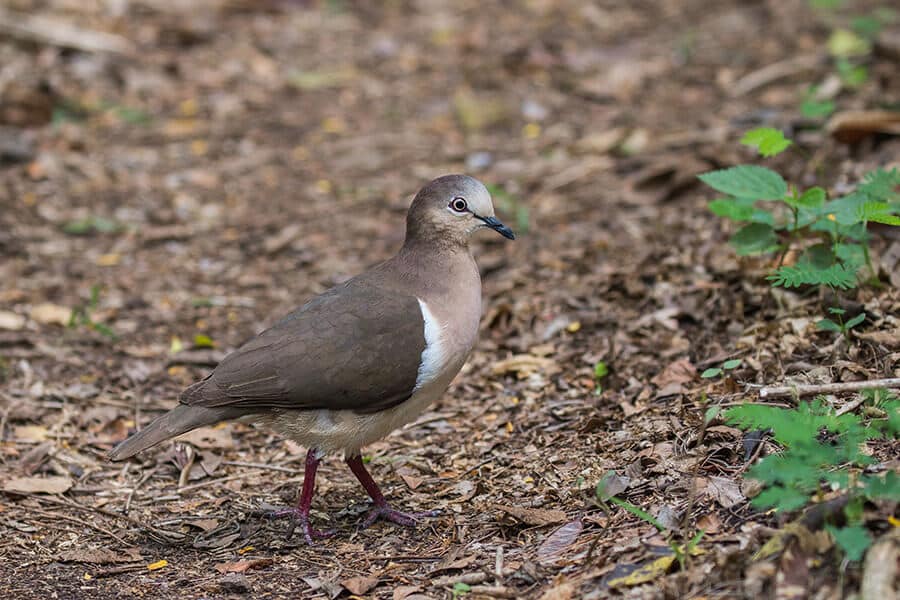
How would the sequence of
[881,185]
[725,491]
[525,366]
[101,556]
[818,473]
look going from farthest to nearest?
[525,366], [881,185], [101,556], [725,491], [818,473]

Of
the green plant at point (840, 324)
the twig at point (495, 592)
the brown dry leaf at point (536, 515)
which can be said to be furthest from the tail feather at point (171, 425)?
the green plant at point (840, 324)

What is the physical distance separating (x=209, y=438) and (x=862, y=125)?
15.4 ft

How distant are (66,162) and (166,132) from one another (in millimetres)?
1061

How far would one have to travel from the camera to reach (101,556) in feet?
15.6

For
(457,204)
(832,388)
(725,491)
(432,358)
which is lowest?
(725,491)

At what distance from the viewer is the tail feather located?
474 centimetres

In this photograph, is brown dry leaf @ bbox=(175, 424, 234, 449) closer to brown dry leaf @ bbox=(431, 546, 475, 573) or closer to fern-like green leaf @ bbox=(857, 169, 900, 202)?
brown dry leaf @ bbox=(431, 546, 475, 573)

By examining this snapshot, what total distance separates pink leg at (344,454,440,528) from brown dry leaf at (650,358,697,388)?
1.37 m

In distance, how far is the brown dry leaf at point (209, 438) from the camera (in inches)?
230

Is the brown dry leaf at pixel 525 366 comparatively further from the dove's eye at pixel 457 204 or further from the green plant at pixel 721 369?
the dove's eye at pixel 457 204

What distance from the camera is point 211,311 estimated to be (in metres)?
7.31

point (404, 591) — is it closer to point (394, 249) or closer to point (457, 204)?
point (457, 204)

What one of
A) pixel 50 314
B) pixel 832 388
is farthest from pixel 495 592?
pixel 50 314

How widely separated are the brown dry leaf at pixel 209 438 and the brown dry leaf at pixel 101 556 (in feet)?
3.42
